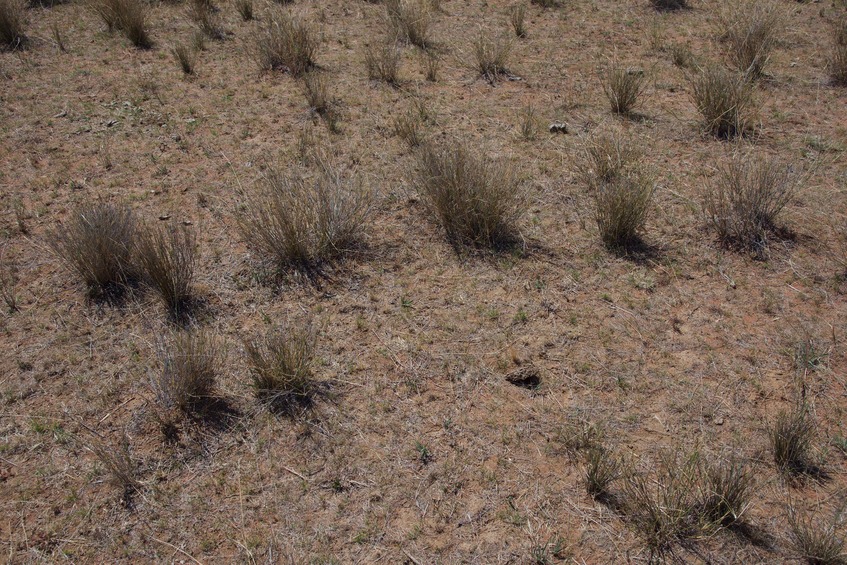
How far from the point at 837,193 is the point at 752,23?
2.34 m

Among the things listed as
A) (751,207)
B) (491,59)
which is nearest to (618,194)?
(751,207)

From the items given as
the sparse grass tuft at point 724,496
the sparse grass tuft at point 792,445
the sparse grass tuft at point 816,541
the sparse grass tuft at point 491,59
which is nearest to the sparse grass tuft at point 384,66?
the sparse grass tuft at point 491,59

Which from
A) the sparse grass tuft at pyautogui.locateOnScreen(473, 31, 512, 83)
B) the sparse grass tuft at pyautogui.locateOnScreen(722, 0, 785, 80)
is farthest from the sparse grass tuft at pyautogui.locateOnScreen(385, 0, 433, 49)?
the sparse grass tuft at pyautogui.locateOnScreen(722, 0, 785, 80)

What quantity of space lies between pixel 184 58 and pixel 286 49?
93 cm

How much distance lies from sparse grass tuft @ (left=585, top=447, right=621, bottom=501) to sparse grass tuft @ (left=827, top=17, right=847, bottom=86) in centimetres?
487

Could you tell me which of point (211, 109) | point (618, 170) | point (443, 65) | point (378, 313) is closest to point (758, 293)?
point (618, 170)

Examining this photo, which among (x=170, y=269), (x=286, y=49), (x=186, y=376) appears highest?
(x=286, y=49)

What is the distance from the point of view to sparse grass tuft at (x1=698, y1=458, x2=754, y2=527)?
312 centimetres

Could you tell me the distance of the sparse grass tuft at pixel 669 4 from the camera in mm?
8000

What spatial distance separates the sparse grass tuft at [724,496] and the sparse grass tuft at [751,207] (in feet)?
6.46

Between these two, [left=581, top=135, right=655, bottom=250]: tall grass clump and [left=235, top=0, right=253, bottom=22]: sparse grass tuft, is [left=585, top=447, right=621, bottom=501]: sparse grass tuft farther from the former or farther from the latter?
[left=235, top=0, right=253, bottom=22]: sparse grass tuft

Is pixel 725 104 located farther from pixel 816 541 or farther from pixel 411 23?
pixel 816 541

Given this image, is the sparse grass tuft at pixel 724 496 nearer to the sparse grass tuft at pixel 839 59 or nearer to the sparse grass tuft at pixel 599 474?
the sparse grass tuft at pixel 599 474

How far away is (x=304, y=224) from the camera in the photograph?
4656mm
